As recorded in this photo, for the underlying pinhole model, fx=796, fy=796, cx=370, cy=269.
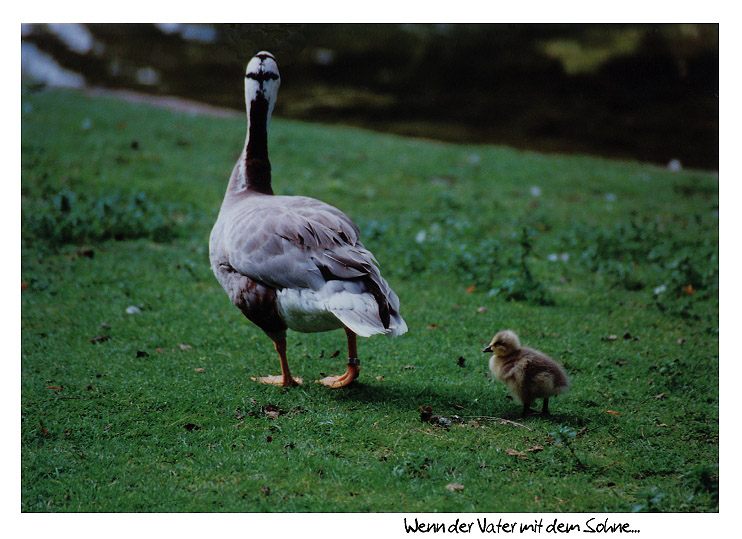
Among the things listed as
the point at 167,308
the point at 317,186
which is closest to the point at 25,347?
the point at 167,308

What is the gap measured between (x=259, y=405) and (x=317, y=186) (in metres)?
6.07

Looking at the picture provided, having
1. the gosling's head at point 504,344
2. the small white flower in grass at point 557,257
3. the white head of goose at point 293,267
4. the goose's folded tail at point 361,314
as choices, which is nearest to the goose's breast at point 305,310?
the white head of goose at point 293,267

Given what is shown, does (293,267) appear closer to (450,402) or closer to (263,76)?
(450,402)

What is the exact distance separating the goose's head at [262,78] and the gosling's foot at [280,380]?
7.39 feet

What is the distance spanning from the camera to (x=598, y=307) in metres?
8.29

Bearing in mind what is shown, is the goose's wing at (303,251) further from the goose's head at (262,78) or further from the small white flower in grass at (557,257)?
the small white flower in grass at (557,257)

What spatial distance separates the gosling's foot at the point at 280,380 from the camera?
621 cm

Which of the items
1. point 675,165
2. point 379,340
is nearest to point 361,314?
point 379,340

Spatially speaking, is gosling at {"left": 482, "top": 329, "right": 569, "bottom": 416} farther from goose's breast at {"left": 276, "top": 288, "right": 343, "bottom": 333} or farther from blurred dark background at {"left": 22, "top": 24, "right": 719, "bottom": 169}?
blurred dark background at {"left": 22, "top": 24, "right": 719, "bottom": 169}

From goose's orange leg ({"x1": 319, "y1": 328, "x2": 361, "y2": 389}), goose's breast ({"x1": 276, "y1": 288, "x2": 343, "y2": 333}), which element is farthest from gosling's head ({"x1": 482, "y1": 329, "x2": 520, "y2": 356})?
goose's breast ({"x1": 276, "y1": 288, "x2": 343, "y2": 333})

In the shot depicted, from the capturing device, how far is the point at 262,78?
21.5ft

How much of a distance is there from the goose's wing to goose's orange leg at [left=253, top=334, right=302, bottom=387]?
612 mm

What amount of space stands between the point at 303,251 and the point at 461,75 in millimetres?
7997
